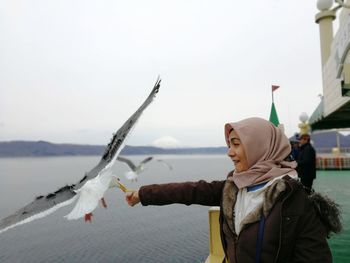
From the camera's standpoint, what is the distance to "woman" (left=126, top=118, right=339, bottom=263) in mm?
1414

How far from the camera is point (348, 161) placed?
69.5ft

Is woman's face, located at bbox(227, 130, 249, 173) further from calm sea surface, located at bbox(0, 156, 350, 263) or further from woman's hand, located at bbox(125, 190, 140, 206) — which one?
calm sea surface, located at bbox(0, 156, 350, 263)

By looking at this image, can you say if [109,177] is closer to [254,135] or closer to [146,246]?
[254,135]

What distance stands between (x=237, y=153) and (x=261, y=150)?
0.40 feet

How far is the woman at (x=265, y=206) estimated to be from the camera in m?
1.41

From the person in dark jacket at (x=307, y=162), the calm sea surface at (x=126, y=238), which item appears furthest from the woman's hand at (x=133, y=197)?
the person in dark jacket at (x=307, y=162)

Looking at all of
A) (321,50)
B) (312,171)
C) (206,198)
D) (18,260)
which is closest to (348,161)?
(321,50)

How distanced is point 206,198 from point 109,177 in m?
0.59

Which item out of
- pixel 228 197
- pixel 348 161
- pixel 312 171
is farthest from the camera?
pixel 348 161

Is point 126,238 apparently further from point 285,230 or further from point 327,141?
point 327,141

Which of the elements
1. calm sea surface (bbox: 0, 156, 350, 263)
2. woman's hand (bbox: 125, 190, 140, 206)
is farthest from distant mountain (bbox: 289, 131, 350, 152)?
woman's hand (bbox: 125, 190, 140, 206)

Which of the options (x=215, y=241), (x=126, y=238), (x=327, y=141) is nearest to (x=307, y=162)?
(x=215, y=241)

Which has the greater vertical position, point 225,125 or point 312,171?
point 225,125

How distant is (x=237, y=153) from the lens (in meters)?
1.62
